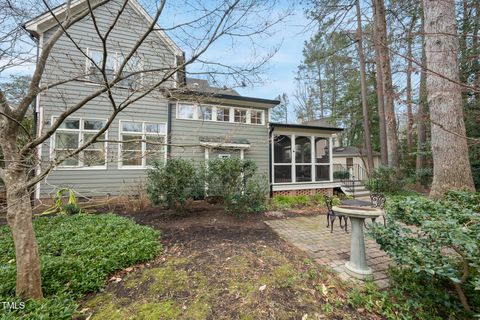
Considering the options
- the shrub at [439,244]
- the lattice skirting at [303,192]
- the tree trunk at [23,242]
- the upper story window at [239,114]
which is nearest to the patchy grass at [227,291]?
the tree trunk at [23,242]

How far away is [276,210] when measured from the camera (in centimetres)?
679

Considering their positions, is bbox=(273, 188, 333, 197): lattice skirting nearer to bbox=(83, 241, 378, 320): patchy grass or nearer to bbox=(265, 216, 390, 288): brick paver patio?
bbox=(265, 216, 390, 288): brick paver patio

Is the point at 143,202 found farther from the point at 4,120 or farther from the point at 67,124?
the point at 4,120

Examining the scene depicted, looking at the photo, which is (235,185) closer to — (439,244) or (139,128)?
(439,244)

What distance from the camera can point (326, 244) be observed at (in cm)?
397

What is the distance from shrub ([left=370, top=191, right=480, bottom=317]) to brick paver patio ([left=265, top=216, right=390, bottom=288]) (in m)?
0.72

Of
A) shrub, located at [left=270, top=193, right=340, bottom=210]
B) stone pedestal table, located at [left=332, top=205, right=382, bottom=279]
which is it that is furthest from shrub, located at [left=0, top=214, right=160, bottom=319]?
shrub, located at [left=270, top=193, right=340, bottom=210]

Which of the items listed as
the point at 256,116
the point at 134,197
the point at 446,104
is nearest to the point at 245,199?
the point at 134,197

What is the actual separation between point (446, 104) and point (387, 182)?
244 inches

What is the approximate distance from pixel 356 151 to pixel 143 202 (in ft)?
59.8

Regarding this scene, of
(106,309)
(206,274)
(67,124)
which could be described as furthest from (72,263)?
(67,124)

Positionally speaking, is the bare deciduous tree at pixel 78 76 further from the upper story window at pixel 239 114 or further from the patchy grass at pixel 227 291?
the upper story window at pixel 239 114

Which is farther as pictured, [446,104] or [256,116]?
[256,116]

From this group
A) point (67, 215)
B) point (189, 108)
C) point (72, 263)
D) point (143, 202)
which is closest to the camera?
point (72, 263)
